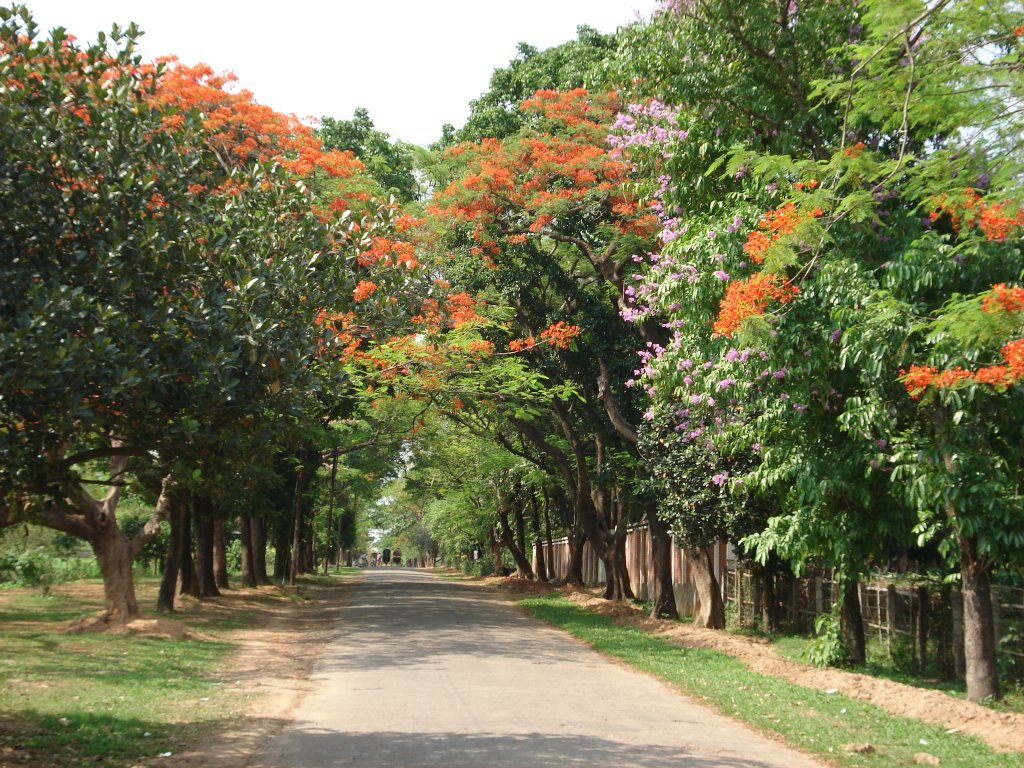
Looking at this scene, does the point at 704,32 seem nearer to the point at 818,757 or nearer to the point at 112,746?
the point at 818,757

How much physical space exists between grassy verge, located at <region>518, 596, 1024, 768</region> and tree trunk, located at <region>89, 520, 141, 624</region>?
325 inches

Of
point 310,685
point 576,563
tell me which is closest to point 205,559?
point 310,685

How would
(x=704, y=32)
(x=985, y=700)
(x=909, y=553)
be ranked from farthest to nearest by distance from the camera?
1. (x=909, y=553)
2. (x=704, y=32)
3. (x=985, y=700)

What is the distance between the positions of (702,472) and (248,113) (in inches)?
428

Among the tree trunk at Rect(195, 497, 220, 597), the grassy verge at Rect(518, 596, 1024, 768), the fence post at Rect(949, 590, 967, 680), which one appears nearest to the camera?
the grassy verge at Rect(518, 596, 1024, 768)

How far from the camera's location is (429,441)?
1387 inches

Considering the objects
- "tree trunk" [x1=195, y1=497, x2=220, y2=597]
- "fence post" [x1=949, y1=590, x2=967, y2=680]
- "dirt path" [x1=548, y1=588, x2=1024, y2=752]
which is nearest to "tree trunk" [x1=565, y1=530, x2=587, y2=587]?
"tree trunk" [x1=195, y1=497, x2=220, y2=597]

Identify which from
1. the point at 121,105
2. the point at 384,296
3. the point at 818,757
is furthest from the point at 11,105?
the point at 818,757

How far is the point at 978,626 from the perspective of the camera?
11219 mm

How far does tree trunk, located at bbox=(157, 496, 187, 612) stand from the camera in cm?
2000

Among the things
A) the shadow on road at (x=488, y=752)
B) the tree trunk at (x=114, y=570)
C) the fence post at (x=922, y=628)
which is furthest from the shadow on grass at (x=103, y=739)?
the fence post at (x=922, y=628)

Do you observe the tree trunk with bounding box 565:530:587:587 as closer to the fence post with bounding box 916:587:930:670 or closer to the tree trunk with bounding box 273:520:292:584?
the tree trunk with bounding box 273:520:292:584

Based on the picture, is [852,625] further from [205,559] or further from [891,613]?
[205,559]

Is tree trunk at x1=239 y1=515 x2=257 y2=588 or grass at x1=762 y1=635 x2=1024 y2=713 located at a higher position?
tree trunk at x1=239 y1=515 x2=257 y2=588
